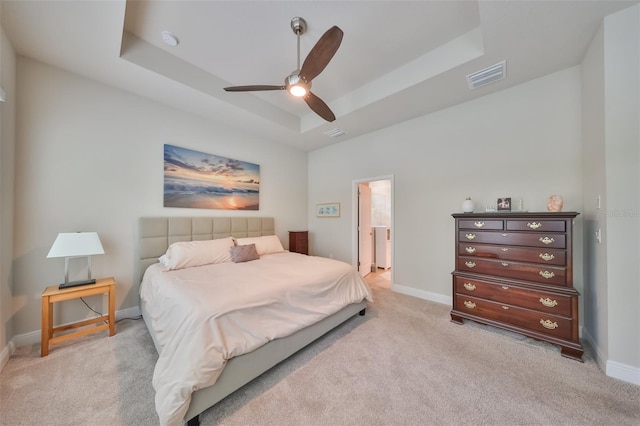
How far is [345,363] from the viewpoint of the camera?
2.00m

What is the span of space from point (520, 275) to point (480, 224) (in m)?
0.63

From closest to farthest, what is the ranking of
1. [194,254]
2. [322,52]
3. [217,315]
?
1. [217,315]
2. [322,52]
3. [194,254]

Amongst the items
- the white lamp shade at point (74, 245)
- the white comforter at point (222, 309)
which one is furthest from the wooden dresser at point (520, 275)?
the white lamp shade at point (74, 245)

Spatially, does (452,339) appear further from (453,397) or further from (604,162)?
(604,162)

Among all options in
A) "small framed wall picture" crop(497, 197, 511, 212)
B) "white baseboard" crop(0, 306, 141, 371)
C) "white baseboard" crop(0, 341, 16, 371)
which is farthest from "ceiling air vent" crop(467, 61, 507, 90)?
"white baseboard" crop(0, 341, 16, 371)

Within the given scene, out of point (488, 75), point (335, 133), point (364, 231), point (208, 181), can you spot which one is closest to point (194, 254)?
point (208, 181)

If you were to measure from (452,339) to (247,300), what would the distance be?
7.13ft

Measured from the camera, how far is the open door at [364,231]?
15.3 feet

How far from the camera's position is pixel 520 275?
238cm

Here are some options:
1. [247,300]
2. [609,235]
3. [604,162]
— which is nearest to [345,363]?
[247,300]

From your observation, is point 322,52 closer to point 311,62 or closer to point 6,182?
point 311,62

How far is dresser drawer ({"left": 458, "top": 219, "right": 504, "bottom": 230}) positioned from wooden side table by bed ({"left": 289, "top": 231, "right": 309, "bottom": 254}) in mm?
2866

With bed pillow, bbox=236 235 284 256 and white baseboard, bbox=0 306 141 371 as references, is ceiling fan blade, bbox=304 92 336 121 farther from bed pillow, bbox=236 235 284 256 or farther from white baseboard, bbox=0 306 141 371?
white baseboard, bbox=0 306 141 371

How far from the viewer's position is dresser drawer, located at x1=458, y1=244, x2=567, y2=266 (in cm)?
221
